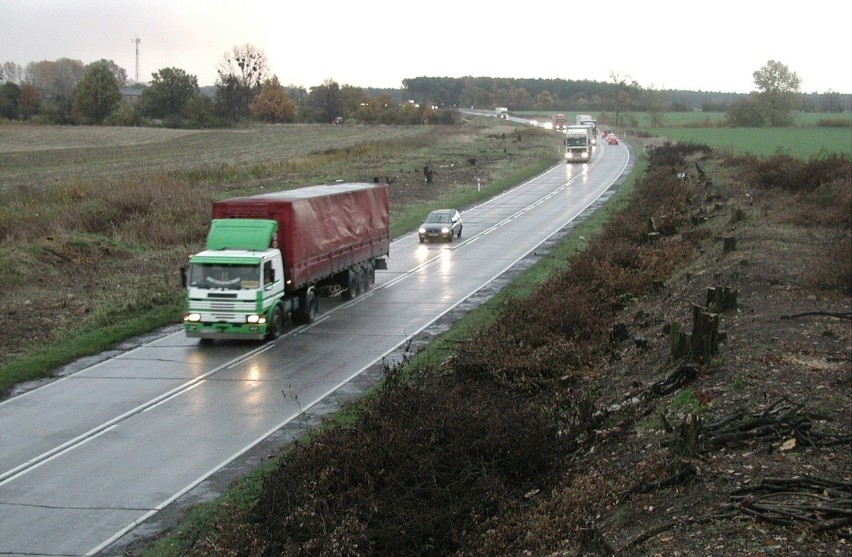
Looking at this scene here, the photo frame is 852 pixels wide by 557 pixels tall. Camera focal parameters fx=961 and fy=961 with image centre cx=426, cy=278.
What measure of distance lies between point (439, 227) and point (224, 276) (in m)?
19.9

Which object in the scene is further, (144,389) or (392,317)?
(392,317)

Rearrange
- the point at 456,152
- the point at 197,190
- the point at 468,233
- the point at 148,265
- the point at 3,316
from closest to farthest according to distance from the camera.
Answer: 1. the point at 3,316
2. the point at 148,265
3. the point at 468,233
4. the point at 197,190
5. the point at 456,152

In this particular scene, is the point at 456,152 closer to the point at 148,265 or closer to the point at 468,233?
the point at 468,233

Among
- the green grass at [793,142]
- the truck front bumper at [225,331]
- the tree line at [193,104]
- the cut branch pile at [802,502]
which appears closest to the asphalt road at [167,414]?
the truck front bumper at [225,331]

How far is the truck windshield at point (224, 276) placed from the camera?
23.0 m

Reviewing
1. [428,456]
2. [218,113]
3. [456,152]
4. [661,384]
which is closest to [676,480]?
[428,456]

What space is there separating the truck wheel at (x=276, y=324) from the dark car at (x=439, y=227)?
18.4m

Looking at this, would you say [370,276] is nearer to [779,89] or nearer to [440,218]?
[440,218]

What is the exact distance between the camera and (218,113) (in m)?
156

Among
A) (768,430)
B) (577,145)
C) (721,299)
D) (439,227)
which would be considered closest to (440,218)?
(439,227)

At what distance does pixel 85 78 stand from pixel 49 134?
34.8m

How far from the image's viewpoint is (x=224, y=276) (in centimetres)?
2320

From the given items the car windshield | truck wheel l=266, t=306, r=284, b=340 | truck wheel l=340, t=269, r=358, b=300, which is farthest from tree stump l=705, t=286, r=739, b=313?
the car windshield

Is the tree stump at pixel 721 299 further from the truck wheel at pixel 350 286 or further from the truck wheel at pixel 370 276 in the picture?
the truck wheel at pixel 370 276
